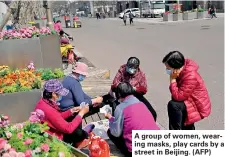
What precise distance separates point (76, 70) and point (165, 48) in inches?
430

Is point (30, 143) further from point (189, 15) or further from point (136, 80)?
point (189, 15)

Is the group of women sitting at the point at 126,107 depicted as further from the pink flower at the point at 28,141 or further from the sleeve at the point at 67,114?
the pink flower at the point at 28,141

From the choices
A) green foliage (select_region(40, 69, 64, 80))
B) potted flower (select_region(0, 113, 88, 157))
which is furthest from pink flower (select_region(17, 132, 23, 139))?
green foliage (select_region(40, 69, 64, 80))

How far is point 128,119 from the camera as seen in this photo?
13.5 feet

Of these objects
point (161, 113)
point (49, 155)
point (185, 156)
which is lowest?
point (161, 113)

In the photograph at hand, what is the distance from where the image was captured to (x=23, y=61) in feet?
27.3

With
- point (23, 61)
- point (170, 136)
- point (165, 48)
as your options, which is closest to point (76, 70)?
point (170, 136)

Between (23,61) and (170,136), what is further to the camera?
(23,61)

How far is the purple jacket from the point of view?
160 inches

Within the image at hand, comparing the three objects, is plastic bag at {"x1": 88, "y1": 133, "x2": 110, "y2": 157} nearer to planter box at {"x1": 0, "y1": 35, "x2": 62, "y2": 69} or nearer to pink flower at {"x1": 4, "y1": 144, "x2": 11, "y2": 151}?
pink flower at {"x1": 4, "y1": 144, "x2": 11, "y2": 151}

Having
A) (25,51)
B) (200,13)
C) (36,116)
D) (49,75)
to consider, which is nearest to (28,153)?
(36,116)

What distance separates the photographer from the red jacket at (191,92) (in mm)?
4559

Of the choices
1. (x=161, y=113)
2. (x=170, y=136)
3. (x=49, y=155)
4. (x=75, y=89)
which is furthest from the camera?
(x=161, y=113)

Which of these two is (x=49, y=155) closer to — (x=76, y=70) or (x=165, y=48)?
(x=76, y=70)
